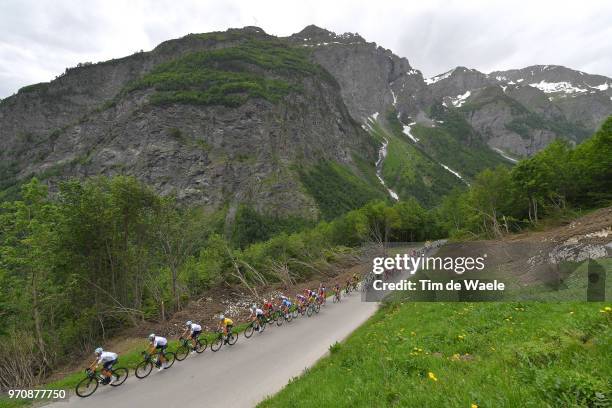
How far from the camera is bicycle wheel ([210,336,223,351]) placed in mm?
18033

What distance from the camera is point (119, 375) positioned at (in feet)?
46.4

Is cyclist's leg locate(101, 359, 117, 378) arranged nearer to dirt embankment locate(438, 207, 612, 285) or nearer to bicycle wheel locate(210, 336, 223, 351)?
bicycle wheel locate(210, 336, 223, 351)

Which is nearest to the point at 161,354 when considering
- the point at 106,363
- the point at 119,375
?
the point at 119,375

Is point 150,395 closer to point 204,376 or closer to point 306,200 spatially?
point 204,376

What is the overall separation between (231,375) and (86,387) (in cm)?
541

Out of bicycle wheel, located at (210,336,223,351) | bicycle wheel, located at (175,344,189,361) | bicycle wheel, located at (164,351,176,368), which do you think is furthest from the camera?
bicycle wheel, located at (210,336,223,351)

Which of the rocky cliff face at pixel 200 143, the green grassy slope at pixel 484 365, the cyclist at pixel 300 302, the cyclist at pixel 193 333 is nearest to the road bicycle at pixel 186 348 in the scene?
the cyclist at pixel 193 333

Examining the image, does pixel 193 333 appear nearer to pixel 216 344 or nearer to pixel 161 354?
pixel 216 344

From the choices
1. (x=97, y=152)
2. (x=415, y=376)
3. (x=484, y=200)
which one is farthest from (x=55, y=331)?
(x=97, y=152)

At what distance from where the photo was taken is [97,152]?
147 meters

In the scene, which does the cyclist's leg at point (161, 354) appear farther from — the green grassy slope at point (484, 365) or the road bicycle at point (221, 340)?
the green grassy slope at point (484, 365)

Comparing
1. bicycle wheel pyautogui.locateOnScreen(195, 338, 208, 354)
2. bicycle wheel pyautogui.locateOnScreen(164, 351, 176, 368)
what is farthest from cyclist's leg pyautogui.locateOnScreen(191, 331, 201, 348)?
bicycle wheel pyautogui.locateOnScreen(164, 351, 176, 368)

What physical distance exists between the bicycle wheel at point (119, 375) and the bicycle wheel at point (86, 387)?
1.89 ft

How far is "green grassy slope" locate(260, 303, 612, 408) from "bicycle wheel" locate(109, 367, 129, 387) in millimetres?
7209
